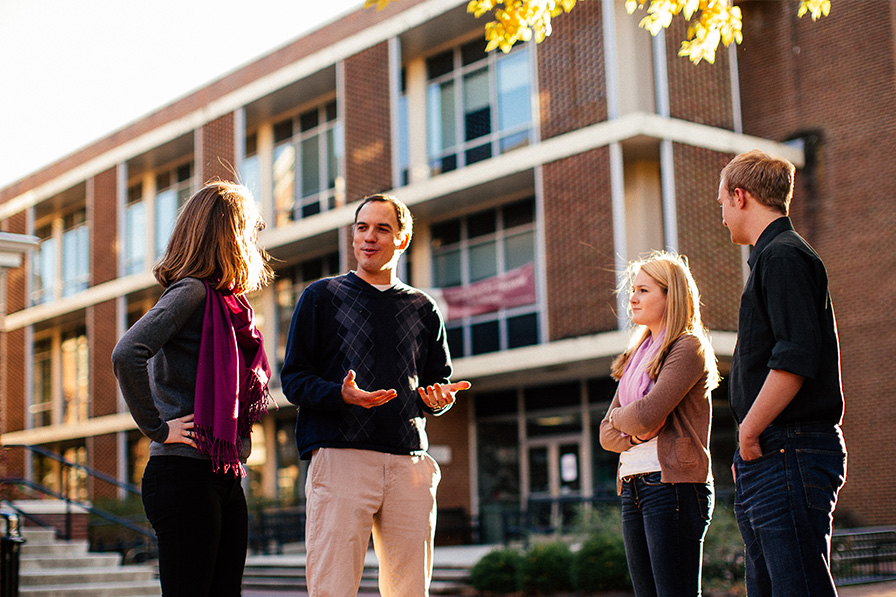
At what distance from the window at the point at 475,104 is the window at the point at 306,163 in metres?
2.75

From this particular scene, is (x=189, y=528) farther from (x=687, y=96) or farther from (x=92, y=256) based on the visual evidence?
(x=92, y=256)

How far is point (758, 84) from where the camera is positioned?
72.5 ft

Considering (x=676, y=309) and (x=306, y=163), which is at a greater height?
(x=306, y=163)

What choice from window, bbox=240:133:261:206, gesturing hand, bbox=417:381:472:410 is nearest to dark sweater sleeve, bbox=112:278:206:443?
gesturing hand, bbox=417:381:472:410

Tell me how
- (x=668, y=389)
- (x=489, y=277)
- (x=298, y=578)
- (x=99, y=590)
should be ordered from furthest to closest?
(x=489, y=277), (x=298, y=578), (x=99, y=590), (x=668, y=389)

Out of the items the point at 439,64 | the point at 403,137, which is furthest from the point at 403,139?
the point at 439,64

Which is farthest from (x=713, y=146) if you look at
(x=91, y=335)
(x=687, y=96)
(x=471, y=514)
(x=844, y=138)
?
(x=91, y=335)

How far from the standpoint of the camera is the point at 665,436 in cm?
426

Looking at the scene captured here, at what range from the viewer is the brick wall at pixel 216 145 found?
2634 cm

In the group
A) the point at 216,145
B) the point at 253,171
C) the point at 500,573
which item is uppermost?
the point at 216,145

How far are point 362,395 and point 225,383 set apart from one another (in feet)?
1.61

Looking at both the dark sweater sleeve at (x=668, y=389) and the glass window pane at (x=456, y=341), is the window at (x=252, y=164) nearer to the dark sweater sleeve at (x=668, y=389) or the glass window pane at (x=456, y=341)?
the glass window pane at (x=456, y=341)

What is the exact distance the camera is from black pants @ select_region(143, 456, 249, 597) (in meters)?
3.33

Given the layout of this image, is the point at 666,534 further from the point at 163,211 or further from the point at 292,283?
the point at 163,211
